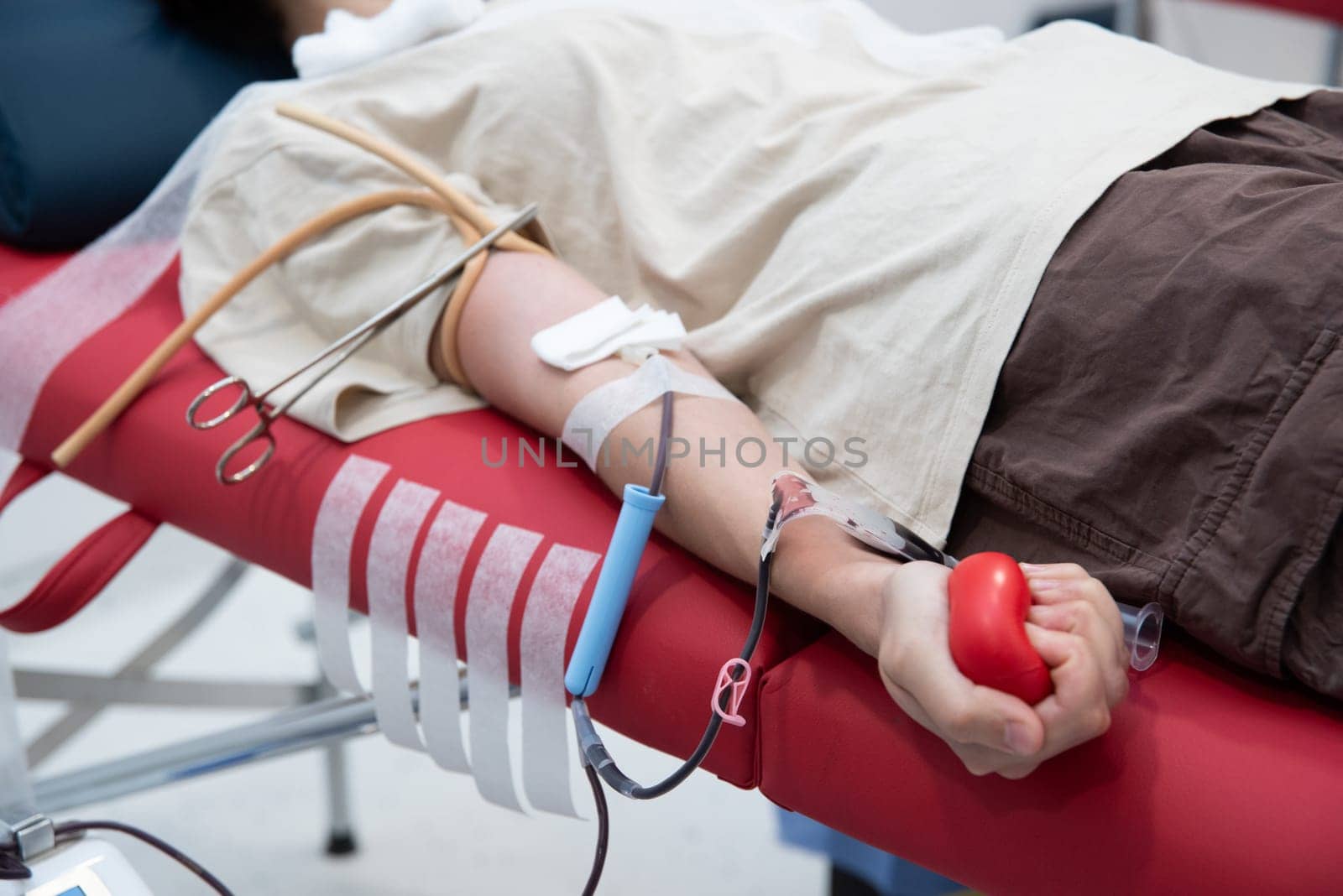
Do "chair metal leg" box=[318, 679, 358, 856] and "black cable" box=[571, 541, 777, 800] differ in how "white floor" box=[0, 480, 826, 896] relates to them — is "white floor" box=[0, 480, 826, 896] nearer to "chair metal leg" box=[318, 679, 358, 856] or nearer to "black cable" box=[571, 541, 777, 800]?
"chair metal leg" box=[318, 679, 358, 856]

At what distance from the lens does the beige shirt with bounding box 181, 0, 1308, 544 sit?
2.20 feet

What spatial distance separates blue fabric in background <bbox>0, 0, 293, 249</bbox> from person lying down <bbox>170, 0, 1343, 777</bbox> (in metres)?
0.11

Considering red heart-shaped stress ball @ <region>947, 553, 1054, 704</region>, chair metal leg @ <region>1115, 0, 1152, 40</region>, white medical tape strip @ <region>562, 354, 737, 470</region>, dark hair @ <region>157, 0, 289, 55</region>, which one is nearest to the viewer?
red heart-shaped stress ball @ <region>947, 553, 1054, 704</region>

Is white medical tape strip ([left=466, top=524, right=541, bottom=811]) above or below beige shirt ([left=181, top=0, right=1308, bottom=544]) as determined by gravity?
below

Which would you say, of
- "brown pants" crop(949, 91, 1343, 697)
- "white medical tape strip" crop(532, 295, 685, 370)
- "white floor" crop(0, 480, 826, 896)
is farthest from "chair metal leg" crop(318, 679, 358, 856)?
"brown pants" crop(949, 91, 1343, 697)

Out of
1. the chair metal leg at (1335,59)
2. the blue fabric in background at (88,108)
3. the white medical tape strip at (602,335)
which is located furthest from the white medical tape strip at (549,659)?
the chair metal leg at (1335,59)

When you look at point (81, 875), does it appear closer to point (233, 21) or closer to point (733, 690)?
point (733, 690)

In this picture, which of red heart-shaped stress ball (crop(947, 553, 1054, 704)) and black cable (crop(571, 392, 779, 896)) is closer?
red heart-shaped stress ball (crop(947, 553, 1054, 704))

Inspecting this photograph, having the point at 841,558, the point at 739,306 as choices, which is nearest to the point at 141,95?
the point at 739,306

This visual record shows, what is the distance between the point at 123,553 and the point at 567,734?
37cm

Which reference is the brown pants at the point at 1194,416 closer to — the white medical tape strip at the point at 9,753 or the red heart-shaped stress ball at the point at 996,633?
the red heart-shaped stress ball at the point at 996,633

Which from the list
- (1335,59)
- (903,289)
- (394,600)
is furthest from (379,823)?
(1335,59)

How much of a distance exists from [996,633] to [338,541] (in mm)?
444

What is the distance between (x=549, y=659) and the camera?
690mm
